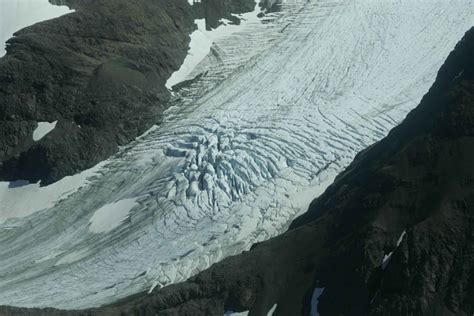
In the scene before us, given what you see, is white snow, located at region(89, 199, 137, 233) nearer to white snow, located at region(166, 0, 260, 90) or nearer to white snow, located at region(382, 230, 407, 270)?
Result: white snow, located at region(166, 0, 260, 90)

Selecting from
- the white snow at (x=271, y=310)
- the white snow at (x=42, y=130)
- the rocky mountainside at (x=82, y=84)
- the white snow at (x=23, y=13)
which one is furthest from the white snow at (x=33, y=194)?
the white snow at (x=271, y=310)

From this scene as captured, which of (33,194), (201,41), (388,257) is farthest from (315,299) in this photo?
(201,41)

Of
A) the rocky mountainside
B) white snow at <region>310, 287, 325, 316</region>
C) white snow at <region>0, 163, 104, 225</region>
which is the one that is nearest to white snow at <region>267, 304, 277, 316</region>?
white snow at <region>310, 287, 325, 316</region>

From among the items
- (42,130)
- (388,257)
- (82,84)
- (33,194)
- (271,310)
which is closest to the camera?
(388,257)

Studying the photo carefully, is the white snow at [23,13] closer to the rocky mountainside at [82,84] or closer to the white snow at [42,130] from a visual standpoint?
the rocky mountainside at [82,84]

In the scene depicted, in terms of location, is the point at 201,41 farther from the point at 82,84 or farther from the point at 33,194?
the point at 33,194

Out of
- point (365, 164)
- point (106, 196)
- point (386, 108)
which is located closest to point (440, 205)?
point (365, 164)

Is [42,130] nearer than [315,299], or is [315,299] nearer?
[315,299]
